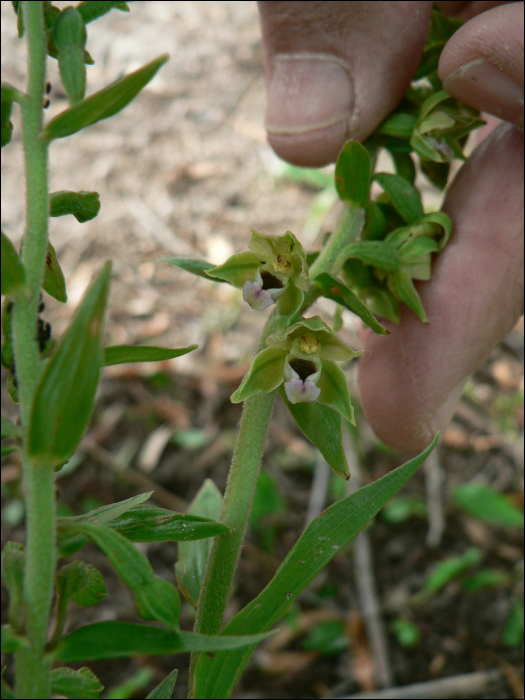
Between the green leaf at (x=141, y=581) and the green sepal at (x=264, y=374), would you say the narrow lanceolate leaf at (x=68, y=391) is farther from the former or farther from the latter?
the green sepal at (x=264, y=374)

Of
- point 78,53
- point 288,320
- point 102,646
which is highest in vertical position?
point 78,53

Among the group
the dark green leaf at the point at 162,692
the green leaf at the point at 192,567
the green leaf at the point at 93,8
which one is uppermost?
the green leaf at the point at 93,8

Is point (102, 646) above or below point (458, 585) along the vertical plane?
above

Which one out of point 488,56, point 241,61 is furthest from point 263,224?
point 488,56

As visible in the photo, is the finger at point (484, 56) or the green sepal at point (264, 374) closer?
the green sepal at point (264, 374)

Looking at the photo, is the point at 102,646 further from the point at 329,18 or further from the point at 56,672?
the point at 329,18

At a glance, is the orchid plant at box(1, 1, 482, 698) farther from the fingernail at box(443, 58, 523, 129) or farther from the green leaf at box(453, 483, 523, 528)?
the green leaf at box(453, 483, 523, 528)

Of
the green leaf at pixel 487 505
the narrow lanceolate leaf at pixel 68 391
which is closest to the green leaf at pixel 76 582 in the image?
the narrow lanceolate leaf at pixel 68 391
